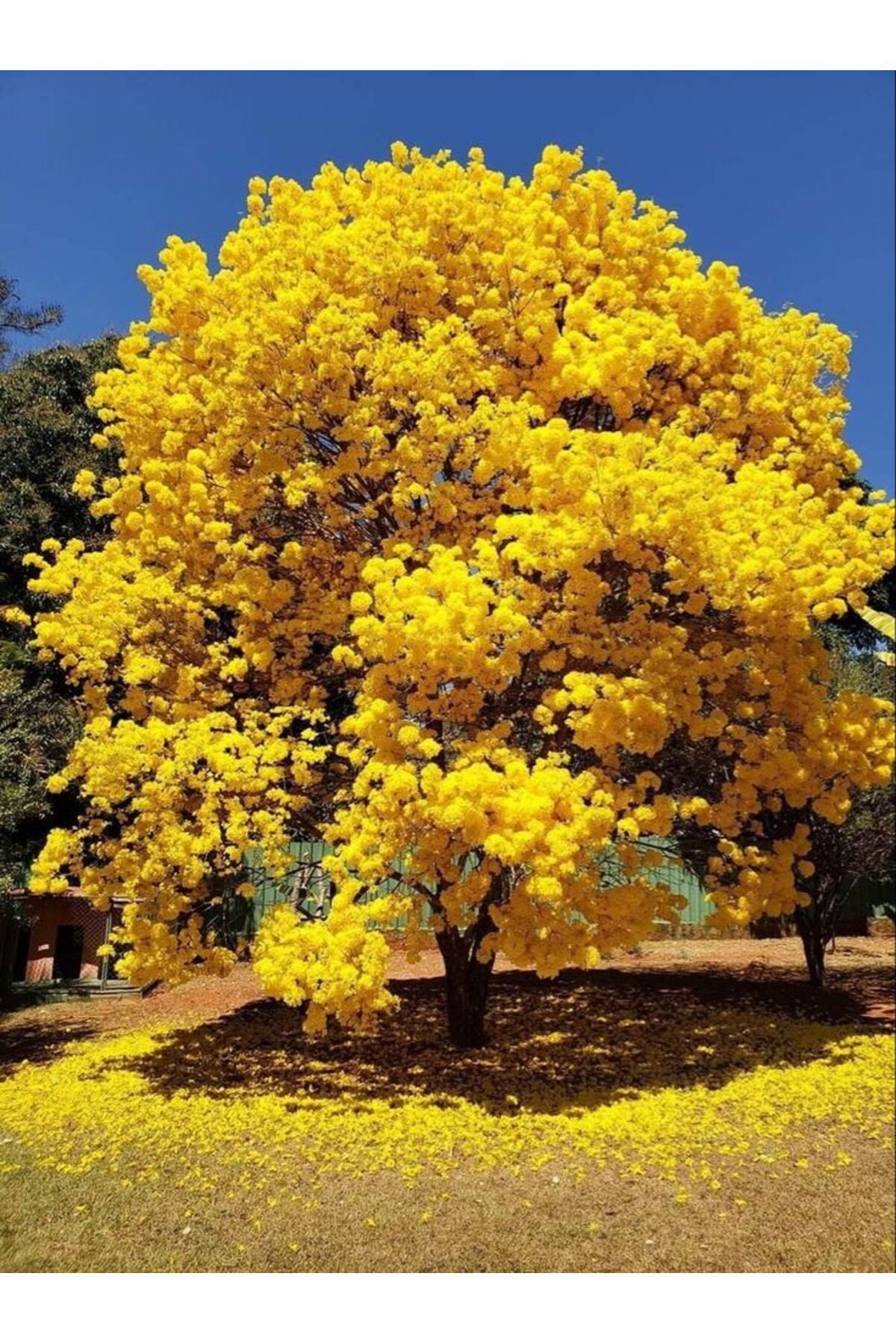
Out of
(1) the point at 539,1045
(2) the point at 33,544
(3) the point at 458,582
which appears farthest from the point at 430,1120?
(2) the point at 33,544

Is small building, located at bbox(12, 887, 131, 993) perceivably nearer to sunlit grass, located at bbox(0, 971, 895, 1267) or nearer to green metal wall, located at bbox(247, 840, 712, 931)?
sunlit grass, located at bbox(0, 971, 895, 1267)

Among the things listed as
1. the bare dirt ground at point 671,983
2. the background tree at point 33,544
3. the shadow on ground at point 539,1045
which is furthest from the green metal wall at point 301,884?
the background tree at point 33,544

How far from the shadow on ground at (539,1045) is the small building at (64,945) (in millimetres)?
370

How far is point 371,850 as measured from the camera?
3291mm

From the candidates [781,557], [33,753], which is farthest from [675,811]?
[33,753]

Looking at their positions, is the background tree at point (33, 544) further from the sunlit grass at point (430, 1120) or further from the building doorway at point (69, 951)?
the sunlit grass at point (430, 1120)

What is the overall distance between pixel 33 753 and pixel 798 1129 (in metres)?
3.04

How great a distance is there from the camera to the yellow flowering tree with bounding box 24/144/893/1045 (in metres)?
3.15

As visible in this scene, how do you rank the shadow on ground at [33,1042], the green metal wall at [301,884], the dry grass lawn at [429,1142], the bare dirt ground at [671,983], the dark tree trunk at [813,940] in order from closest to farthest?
the dry grass lawn at [429,1142] < the shadow on ground at [33,1042] < the bare dirt ground at [671,983] < the green metal wall at [301,884] < the dark tree trunk at [813,940]

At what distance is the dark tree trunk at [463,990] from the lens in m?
4.13

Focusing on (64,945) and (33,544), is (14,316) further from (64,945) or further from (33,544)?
(64,945)

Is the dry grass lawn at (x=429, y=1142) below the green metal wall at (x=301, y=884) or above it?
below

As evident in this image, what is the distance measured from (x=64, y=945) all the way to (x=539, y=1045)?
216cm

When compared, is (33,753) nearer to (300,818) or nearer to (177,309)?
(300,818)
